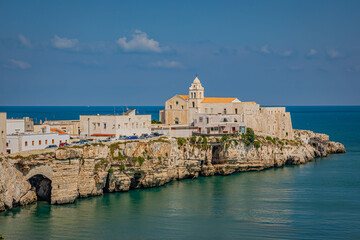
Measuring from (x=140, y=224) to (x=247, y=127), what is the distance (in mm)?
40186

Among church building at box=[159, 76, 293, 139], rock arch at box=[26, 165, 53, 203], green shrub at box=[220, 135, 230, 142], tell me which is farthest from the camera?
church building at box=[159, 76, 293, 139]

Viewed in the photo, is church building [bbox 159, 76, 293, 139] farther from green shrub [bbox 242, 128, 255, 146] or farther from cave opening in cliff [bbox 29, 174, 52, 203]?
cave opening in cliff [bbox 29, 174, 52, 203]

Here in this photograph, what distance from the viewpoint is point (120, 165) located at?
184 feet

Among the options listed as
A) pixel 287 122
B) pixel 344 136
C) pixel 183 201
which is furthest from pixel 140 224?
pixel 344 136

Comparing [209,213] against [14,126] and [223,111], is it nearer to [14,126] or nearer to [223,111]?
[14,126]

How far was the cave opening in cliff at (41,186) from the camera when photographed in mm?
50812

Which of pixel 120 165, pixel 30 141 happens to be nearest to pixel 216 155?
pixel 120 165

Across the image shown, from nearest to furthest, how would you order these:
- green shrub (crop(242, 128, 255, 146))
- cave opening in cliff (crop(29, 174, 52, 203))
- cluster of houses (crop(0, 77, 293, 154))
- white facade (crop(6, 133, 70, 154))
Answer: cave opening in cliff (crop(29, 174, 52, 203)) < white facade (crop(6, 133, 70, 154)) < cluster of houses (crop(0, 77, 293, 154)) < green shrub (crop(242, 128, 255, 146))

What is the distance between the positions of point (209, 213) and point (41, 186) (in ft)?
58.4

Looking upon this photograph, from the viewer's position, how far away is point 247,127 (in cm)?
8075

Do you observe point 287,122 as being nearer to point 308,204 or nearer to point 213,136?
point 213,136

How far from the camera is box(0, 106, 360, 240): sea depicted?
41.5 meters

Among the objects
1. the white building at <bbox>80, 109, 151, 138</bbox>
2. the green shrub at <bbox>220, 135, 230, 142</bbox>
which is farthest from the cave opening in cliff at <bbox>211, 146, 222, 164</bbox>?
the white building at <bbox>80, 109, 151, 138</bbox>

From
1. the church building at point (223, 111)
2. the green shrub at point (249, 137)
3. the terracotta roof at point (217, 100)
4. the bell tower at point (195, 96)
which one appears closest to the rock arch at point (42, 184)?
the green shrub at point (249, 137)
